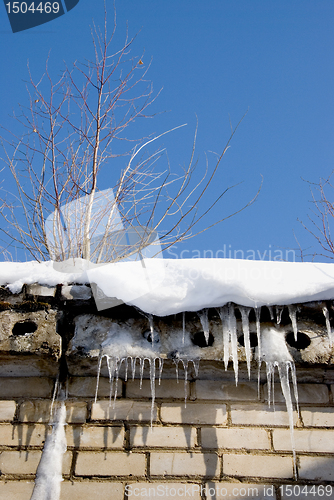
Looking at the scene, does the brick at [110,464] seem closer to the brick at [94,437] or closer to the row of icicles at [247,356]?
the brick at [94,437]

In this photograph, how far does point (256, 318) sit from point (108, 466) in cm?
109

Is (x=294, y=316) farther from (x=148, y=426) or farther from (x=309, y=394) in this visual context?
(x=148, y=426)

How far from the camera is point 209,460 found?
1.97 meters

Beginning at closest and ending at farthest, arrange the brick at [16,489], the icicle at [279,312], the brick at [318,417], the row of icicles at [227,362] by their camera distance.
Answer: the brick at [16,489]
the row of icicles at [227,362]
the brick at [318,417]
the icicle at [279,312]

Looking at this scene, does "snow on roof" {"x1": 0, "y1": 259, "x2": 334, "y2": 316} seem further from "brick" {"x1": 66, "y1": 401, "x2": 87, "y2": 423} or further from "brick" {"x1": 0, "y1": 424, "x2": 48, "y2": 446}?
"brick" {"x1": 0, "y1": 424, "x2": 48, "y2": 446}

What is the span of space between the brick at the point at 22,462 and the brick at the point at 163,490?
33cm

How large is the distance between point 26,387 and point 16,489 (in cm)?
48

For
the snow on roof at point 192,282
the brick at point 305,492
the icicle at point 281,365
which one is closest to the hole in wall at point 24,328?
the snow on roof at point 192,282

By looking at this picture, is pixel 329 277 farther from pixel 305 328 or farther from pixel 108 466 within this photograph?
pixel 108 466

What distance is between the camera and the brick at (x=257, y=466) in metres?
1.95

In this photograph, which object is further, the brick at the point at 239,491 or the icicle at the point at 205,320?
the icicle at the point at 205,320

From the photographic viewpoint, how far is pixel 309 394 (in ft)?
7.08

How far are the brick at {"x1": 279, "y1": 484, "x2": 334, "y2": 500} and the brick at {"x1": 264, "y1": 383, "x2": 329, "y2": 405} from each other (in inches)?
15.7

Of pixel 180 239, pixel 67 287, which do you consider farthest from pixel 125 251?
pixel 67 287
